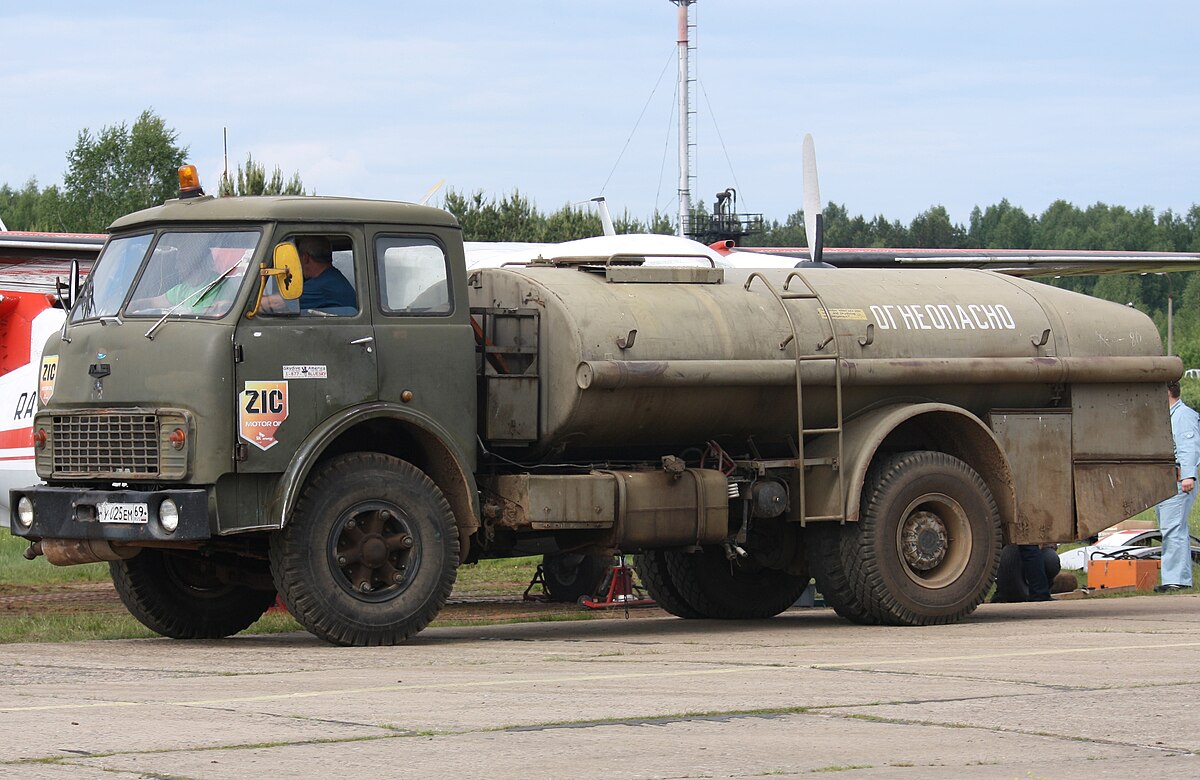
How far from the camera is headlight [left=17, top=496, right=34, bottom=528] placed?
10961mm

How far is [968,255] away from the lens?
2758 centimetres

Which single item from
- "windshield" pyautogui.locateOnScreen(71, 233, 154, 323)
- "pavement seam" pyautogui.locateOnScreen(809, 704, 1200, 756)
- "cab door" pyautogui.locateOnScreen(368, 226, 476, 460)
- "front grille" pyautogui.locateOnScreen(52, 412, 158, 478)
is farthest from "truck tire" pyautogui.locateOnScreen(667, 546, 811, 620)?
"pavement seam" pyautogui.locateOnScreen(809, 704, 1200, 756)

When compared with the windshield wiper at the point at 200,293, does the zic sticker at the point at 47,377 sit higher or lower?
lower

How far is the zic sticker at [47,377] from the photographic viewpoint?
1120 cm

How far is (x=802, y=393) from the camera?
12.3m

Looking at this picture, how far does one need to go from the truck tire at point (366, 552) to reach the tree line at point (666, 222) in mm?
35183

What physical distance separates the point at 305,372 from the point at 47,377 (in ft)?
6.34

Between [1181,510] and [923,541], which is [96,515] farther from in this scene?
[1181,510]

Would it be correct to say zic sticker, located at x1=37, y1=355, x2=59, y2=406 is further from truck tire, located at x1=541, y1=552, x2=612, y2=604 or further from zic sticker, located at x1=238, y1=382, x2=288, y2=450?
truck tire, located at x1=541, y1=552, x2=612, y2=604

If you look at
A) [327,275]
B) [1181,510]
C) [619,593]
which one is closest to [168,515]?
[327,275]

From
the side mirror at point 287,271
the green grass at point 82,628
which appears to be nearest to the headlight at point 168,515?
the side mirror at point 287,271

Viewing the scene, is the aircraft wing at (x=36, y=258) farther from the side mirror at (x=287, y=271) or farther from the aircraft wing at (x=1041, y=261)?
the aircraft wing at (x=1041, y=261)

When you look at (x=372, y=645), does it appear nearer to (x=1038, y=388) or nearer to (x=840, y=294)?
(x=840, y=294)

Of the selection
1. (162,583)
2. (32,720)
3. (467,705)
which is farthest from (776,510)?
(32,720)
